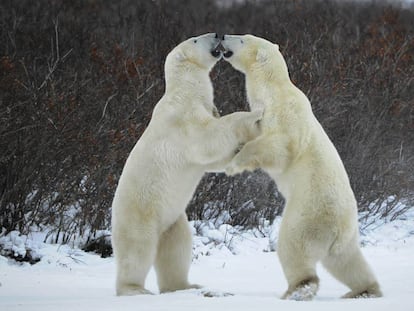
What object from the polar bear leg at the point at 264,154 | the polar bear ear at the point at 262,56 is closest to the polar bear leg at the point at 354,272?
the polar bear leg at the point at 264,154

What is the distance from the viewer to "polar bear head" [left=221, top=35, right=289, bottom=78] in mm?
4676

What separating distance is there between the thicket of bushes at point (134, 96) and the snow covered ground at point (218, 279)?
2.04ft

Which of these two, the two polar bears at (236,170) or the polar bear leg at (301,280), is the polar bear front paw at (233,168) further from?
the polar bear leg at (301,280)

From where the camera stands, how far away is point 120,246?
446cm

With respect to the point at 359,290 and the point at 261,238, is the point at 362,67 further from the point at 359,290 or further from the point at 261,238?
the point at 359,290

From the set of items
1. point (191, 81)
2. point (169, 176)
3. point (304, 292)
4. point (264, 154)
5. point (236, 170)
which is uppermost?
point (191, 81)

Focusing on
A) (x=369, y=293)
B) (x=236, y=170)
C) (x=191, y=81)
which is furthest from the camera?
(x=191, y=81)

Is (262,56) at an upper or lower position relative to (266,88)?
upper

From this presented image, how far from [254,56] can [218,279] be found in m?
2.13

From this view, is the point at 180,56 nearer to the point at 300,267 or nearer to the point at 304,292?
the point at 300,267

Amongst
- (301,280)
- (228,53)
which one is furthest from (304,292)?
(228,53)

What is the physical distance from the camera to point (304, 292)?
3.86 meters

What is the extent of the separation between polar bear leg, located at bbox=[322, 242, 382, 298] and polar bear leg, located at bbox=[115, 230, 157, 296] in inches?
44.5

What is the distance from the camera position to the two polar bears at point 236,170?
400 cm
